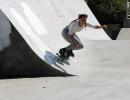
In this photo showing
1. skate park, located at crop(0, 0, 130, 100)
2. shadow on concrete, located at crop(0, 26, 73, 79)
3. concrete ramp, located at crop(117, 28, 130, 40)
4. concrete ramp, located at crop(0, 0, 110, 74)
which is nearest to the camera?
skate park, located at crop(0, 0, 130, 100)

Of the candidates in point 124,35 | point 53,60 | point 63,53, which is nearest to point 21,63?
point 53,60

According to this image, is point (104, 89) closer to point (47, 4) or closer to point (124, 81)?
point (124, 81)

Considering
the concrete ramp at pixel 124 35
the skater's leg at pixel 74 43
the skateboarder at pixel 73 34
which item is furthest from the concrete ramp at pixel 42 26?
the concrete ramp at pixel 124 35

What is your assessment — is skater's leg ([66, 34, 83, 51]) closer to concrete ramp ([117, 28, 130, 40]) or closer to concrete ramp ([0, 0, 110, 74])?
concrete ramp ([0, 0, 110, 74])

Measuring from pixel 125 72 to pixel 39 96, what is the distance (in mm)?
2846

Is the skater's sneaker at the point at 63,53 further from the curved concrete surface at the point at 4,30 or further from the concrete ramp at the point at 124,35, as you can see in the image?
the concrete ramp at the point at 124,35

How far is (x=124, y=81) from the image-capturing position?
972 cm

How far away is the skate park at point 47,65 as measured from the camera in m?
8.95

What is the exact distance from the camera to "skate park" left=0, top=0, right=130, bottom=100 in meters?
8.95

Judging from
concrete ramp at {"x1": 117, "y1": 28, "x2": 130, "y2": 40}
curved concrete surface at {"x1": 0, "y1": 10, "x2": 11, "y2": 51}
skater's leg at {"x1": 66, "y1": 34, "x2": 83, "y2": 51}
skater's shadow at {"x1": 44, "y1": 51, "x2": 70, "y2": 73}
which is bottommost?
concrete ramp at {"x1": 117, "y1": 28, "x2": 130, "y2": 40}

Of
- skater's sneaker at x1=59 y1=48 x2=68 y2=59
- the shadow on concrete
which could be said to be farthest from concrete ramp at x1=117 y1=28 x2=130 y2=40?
the shadow on concrete

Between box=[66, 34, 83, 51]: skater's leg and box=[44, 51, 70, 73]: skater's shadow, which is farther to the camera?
box=[66, 34, 83, 51]: skater's leg

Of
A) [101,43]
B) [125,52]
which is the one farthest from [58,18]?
[125,52]

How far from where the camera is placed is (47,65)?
10336 mm
